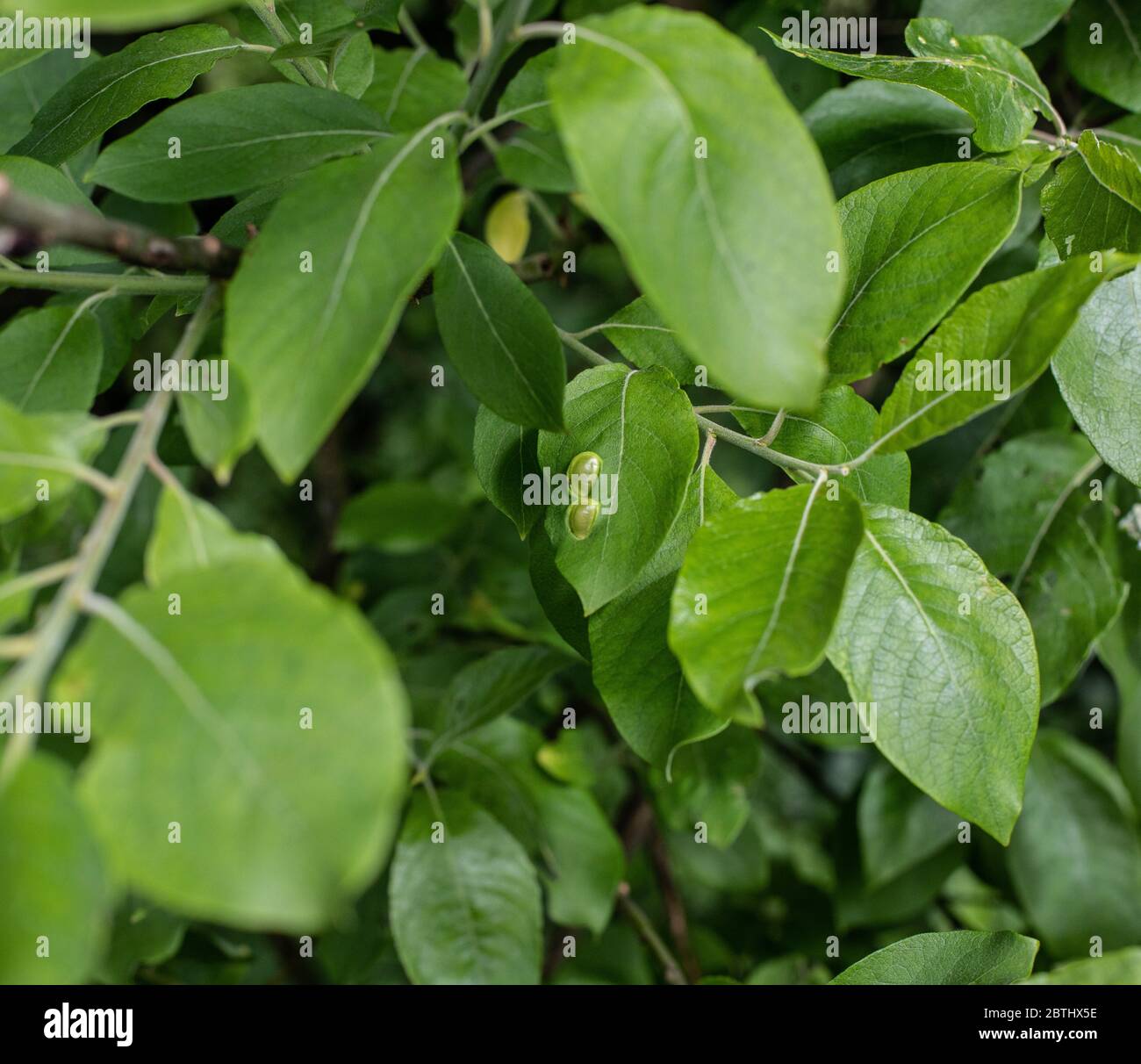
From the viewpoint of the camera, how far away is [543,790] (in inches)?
38.7

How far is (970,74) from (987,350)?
25cm

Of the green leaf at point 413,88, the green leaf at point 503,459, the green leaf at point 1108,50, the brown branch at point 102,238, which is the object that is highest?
the green leaf at point 1108,50

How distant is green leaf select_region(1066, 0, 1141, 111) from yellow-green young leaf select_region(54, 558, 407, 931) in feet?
2.79

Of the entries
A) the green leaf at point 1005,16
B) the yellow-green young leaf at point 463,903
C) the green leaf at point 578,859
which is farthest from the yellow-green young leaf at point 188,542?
the green leaf at point 1005,16

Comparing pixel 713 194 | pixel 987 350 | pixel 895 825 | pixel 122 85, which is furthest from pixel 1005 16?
pixel 895 825

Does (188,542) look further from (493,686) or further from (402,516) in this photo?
(402,516)

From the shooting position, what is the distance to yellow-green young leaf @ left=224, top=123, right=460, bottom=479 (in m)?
0.40

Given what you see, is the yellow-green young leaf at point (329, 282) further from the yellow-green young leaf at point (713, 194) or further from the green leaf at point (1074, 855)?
the green leaf at point (1074, 855)

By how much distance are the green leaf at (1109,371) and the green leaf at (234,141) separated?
456 mm

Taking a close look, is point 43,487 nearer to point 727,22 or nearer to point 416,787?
point 416,787

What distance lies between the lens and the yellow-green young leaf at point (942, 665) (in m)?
0.51

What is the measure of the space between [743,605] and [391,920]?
465 mm

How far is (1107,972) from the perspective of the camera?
1.89ft

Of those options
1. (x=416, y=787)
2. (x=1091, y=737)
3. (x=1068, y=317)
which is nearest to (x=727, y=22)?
(x=1068, y=317)
